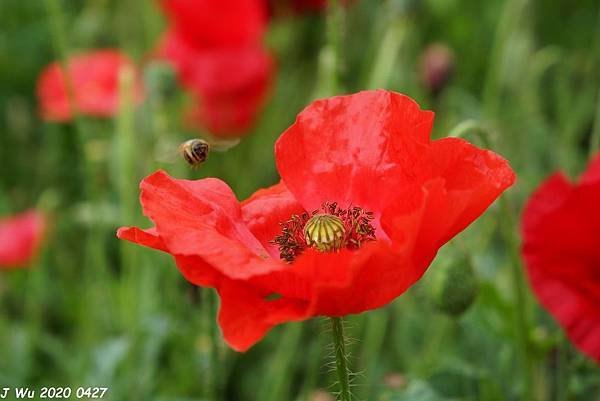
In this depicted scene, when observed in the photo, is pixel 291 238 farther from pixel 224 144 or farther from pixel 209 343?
pixel 209 343

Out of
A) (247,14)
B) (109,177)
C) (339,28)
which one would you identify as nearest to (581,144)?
(247,14)

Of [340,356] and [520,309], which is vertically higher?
[520,309]

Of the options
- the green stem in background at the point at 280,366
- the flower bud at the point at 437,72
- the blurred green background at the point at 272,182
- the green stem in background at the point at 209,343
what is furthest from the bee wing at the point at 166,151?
the flower bud at the point at 437,72

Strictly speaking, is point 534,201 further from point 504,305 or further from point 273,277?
point 273,277

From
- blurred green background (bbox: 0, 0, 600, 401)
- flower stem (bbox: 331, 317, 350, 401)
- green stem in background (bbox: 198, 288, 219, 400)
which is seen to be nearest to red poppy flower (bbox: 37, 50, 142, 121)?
blurred green background (bbox: 0, 0, 600, 401)

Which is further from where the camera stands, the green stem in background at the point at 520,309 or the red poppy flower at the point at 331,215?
the green stem in background at the point at 520,309

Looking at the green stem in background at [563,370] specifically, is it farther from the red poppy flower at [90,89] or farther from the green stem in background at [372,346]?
the red poppy flower at [90,89]

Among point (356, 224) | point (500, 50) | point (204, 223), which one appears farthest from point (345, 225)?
point (500, 50)
